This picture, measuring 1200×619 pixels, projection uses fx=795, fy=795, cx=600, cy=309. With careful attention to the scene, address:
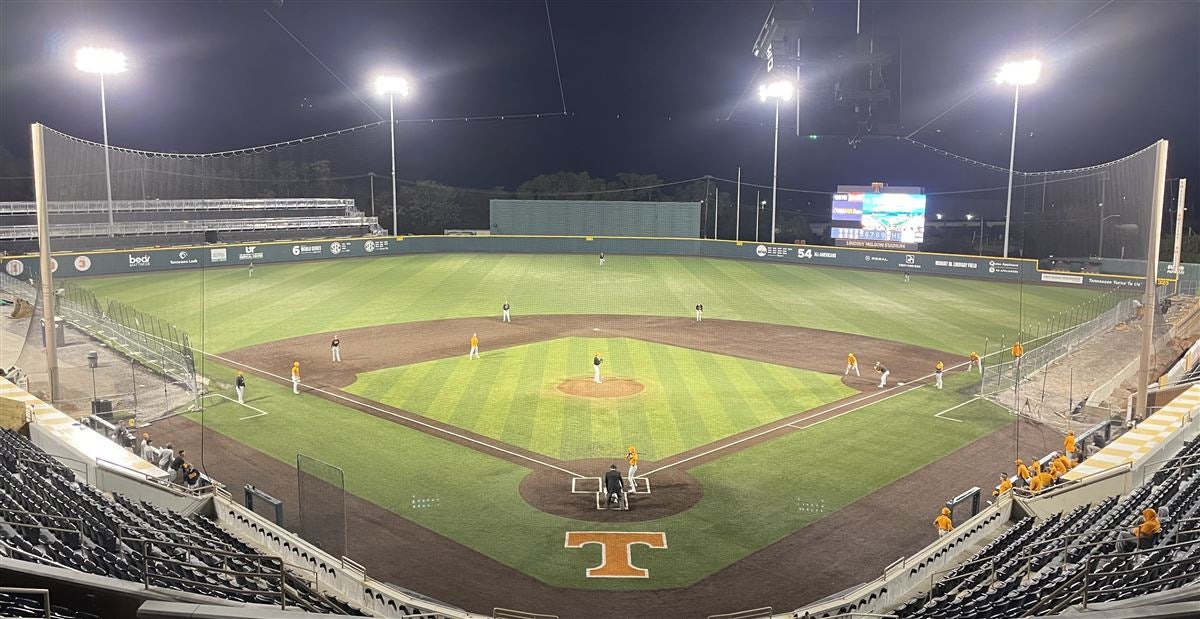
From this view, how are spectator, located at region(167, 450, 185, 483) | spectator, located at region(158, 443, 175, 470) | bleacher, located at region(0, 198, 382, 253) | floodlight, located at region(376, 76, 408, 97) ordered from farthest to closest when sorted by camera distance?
1. floodlight, located at region(376, 76, 408, 97)
2. bleacher, located at region(0, 198, 382, 253)
3. spectator, located at region(158, 443, 175, 470)
4. spectator, located at region(167, 450, 185, 483)

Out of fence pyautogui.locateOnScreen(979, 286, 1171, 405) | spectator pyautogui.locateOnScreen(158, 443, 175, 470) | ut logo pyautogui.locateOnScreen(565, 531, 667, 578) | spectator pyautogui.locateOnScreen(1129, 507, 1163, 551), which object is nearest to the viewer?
spectator pyautogui.locateOnScreen(1129, 507, 1163, 551)

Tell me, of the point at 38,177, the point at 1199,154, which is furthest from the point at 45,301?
the point at 1199,154

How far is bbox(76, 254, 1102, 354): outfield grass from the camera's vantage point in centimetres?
3356

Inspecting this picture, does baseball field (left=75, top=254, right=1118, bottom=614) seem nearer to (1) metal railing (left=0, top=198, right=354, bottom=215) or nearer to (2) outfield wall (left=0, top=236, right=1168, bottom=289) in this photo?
(2) outfield wall (left=0, top=236, right=1168, bottom=289)

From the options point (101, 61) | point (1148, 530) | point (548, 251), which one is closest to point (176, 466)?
point (1148, 530)

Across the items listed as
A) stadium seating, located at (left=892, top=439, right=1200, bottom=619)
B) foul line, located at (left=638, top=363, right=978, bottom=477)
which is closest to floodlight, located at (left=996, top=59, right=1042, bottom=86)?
foul line, located at (left=638, top=363, right=978, bottom=477)

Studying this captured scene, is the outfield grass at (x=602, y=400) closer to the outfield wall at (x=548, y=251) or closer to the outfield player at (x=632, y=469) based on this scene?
the outfield player at (x=632, y=469)

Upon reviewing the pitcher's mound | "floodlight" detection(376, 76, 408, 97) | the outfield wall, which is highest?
"floodlight" detection(376, 76, 408, 97)

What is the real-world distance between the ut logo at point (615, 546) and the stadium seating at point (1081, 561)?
4087 millimetres

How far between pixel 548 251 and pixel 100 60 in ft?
112

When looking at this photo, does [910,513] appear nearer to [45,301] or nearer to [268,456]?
[268,456]

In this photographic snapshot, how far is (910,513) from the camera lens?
14547 mm

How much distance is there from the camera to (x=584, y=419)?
2030cm

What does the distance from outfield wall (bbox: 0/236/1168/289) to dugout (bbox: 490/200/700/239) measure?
2360 millimetres
